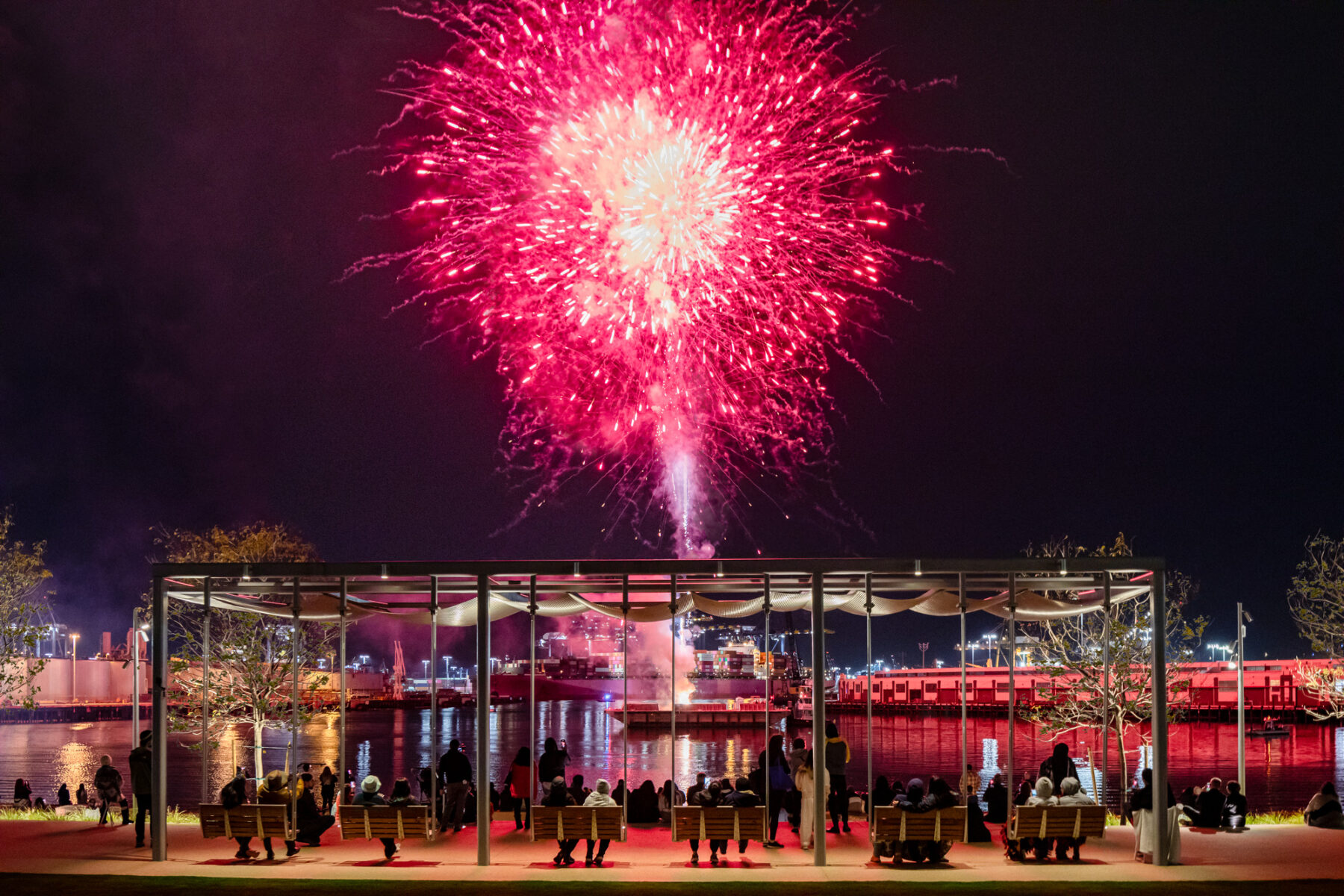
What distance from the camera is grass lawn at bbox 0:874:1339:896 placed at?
488 inches

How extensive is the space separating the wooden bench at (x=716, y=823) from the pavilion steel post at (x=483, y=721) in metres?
2.41

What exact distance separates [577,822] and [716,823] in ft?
5.81

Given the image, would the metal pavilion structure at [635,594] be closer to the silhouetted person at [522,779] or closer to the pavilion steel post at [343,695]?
the pavilion steel post at [343,695]

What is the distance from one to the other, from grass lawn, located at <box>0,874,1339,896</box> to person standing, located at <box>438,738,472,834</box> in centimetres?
326

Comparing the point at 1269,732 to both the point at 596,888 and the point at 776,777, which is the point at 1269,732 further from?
the point at 596,888

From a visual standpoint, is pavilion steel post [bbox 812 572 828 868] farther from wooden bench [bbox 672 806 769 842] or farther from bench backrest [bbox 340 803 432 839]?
bench backrest [bbox 340 803 432 839]

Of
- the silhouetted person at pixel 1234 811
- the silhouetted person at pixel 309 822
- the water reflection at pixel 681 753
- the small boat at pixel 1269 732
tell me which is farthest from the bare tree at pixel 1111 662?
the small boat at pixel 1269 732

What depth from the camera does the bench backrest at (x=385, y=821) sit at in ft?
47.5

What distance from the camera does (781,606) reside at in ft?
58.0

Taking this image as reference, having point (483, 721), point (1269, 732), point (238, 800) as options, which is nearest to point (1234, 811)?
point (483, 721)

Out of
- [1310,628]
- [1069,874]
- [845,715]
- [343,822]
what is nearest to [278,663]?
[343,822]

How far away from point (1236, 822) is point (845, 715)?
143415 mm

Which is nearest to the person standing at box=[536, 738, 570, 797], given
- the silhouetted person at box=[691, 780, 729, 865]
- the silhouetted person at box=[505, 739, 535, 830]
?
the silhouetted person at box=[505, 739, 535, 830]

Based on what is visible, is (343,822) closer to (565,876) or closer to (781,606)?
(565,876)
